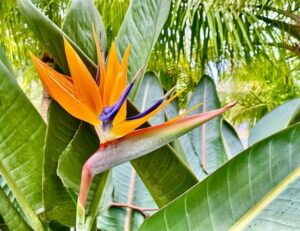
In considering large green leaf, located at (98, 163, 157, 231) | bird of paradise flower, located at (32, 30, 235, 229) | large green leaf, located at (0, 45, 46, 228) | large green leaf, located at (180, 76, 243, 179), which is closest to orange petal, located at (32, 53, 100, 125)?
bird of paradise flower, located at (32, 30, 235, 229)

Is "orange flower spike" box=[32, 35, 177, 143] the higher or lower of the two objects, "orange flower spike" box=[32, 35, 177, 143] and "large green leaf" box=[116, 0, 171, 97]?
the lower

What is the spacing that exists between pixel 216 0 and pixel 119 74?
1.85 m

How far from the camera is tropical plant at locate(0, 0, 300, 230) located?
460 mm

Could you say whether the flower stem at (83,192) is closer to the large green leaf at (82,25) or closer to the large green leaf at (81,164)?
the large green leaf at (81,164)

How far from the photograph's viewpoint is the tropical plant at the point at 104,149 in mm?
460

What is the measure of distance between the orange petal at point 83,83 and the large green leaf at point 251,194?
121 mm

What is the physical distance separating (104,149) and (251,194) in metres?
A: 0.14

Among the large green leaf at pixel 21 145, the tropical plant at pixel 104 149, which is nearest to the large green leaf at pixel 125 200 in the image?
the tropical plant at pixel 104 149

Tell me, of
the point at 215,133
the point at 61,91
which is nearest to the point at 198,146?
the point at 215,133

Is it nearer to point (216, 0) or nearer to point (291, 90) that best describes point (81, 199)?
point (216, 0)

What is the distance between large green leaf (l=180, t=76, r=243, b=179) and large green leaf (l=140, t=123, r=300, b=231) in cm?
36

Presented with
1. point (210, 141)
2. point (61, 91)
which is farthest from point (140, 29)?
→ point (210, 141)

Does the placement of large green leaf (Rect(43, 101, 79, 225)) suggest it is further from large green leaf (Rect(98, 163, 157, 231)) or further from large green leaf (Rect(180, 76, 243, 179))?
large green leaf (Rect(180, 76, 243, 179))

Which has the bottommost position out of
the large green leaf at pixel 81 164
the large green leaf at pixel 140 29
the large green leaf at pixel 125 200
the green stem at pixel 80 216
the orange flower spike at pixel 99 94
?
the large green leaf at pixel 125 200
